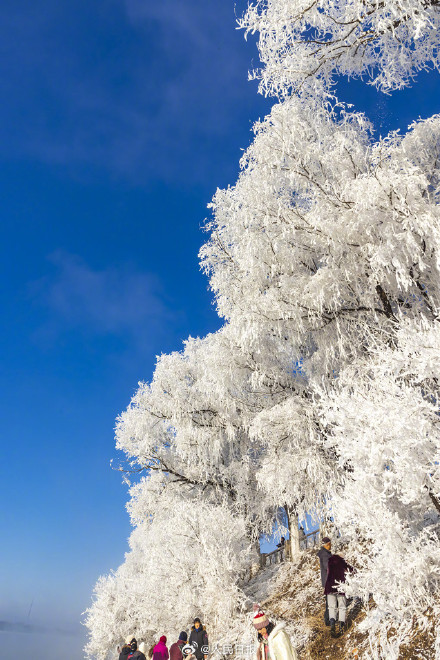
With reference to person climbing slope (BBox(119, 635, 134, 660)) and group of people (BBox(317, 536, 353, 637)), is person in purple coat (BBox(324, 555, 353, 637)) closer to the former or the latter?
group of people (BBox(317, 536, 353, 637))

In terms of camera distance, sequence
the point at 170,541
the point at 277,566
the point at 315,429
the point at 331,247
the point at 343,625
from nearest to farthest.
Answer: the point at 343,625
the point at 331,247
the point at 315,429
the point at 170,541
the point at 277,566

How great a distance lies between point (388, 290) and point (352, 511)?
15.4ft

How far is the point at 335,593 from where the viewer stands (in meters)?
7.29

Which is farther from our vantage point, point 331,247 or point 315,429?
point 315,429

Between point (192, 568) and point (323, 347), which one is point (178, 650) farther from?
point (323, 347)

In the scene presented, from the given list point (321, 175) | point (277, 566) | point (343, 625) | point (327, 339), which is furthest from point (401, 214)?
point (277, 566)

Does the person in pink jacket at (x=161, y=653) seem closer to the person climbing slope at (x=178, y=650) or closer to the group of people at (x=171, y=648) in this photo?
the group of people at (x=171, y=648)

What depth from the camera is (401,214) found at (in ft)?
24.4

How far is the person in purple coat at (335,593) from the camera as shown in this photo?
718 centimetres

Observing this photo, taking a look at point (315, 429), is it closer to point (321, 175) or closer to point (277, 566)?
point (321, 175)

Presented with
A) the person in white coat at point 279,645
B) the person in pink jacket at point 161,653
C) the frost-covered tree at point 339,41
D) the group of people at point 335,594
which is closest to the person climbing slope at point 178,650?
the person in pink jacket at point 161,653

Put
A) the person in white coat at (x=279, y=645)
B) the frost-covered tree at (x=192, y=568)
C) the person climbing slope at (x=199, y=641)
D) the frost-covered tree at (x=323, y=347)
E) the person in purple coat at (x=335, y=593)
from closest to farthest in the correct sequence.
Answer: the person in white coat at (x=279, y=645), the frost-covered tree at (x=323, y=347), the person in purple coat at (x=335, y=593), the person climbing slope at (x=199, y=641), the frost-covered tree at (x=192, y=568)

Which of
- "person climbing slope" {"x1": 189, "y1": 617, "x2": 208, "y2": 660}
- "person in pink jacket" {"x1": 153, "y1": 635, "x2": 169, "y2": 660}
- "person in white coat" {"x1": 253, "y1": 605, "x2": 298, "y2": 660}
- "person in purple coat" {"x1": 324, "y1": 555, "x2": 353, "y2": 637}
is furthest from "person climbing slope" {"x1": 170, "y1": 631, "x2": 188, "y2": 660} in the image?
"person in white coat" {"x1": 253, "y1": 605, "x2": 298, "y2": 660}

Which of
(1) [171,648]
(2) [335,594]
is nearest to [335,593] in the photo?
(2) [335,594]
